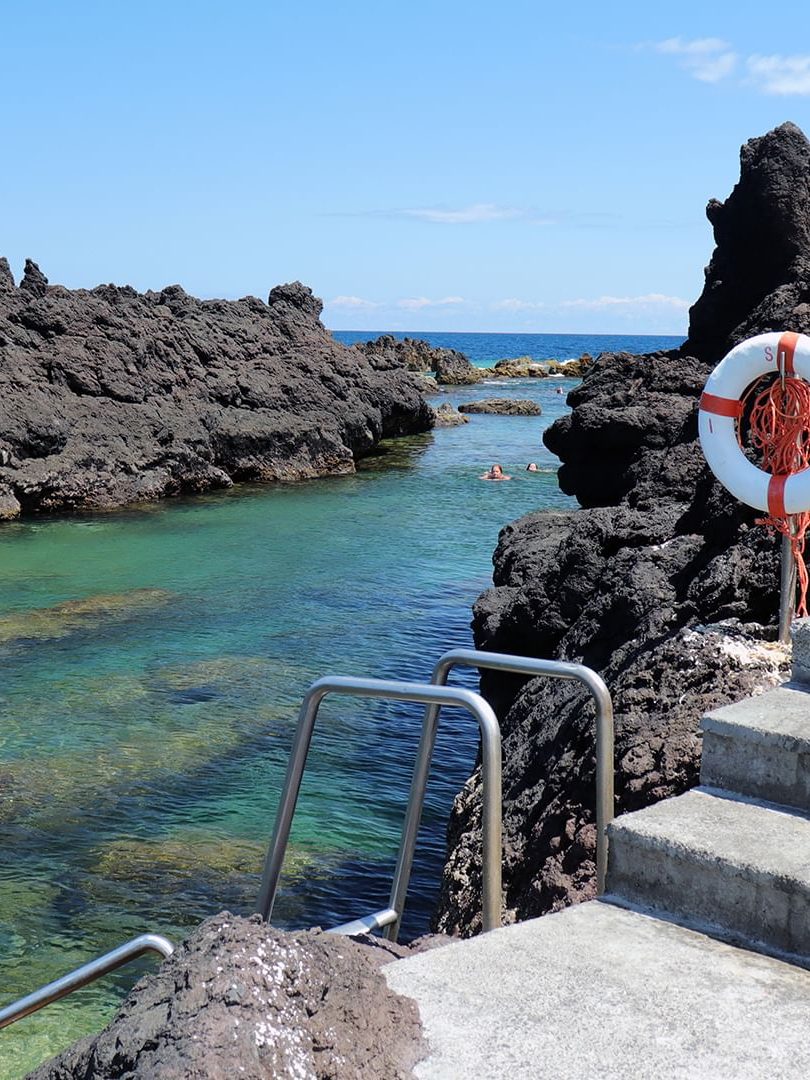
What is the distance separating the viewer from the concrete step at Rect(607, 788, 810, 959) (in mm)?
2996

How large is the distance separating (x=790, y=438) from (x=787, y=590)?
0.76 m

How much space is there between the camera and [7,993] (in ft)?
20.1

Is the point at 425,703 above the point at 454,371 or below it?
below

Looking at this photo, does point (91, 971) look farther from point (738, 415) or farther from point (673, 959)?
point (738, 415)

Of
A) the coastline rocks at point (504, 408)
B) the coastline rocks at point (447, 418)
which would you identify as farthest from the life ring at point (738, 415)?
the coastline rocks at point (504, 408)

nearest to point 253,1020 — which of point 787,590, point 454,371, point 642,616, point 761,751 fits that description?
point 761,751

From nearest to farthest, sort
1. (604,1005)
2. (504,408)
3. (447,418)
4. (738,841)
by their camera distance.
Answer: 1. (604,1005)
2. (738,841)
3. (447,418)
4. (504,408)

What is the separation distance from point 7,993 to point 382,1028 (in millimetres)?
4424

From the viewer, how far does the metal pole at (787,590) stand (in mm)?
5039

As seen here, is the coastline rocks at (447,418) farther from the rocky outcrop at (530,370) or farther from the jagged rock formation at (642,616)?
the rocky outcrop at (530,370)

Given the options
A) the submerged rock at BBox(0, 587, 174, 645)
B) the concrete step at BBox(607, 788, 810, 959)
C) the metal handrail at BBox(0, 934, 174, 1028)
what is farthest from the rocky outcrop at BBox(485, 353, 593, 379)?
the metal handrail at BBox(0, 934, 174, 1028)

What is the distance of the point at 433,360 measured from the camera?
74.8 m

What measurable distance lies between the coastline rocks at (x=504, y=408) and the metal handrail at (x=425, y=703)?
47075mm

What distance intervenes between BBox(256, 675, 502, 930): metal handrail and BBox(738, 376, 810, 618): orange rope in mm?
2513
